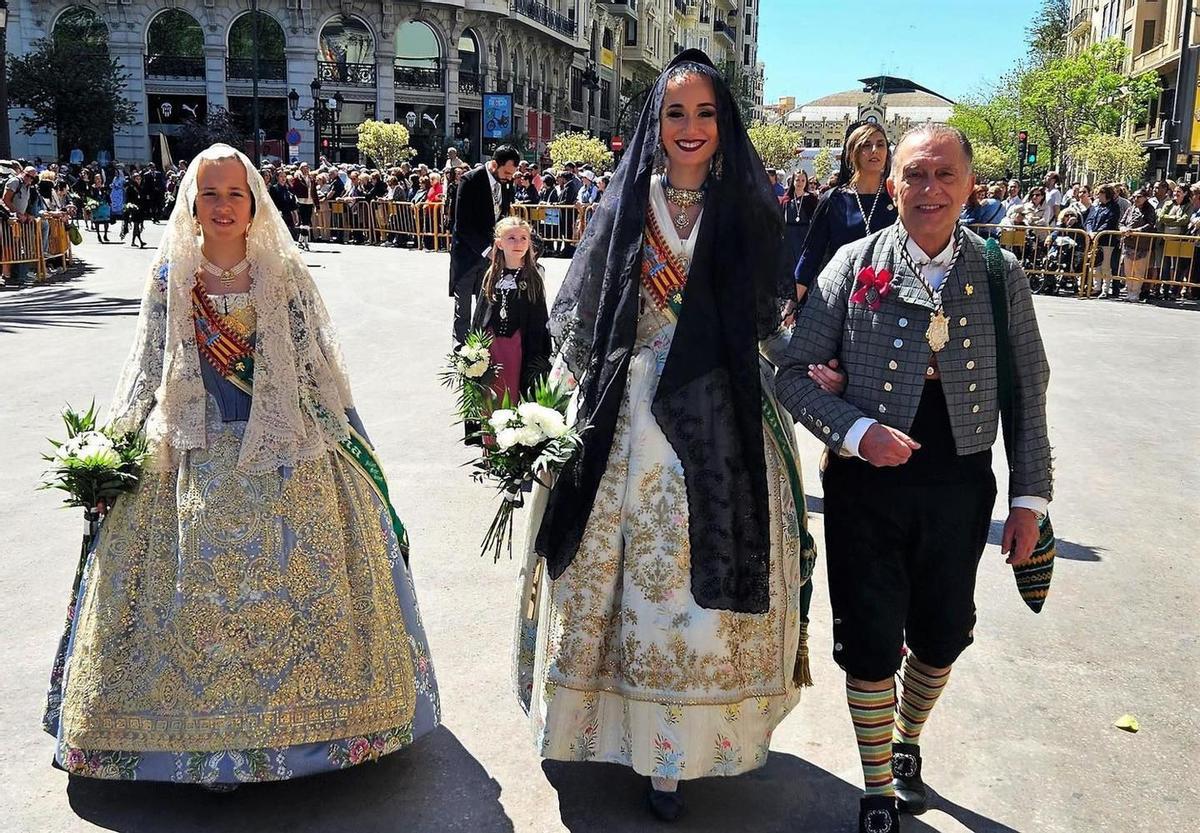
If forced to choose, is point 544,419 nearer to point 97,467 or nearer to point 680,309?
point 680,309

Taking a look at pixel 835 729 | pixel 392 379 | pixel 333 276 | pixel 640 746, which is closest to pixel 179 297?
pixel 640 746

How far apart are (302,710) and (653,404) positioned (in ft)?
4.38

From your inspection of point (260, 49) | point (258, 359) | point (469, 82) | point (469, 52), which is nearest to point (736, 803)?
point (258, 359)

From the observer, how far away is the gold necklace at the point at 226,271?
11.5 ft

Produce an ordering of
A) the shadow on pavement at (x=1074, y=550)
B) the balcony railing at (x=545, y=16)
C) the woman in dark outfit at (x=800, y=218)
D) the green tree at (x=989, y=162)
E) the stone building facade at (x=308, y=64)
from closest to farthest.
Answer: the shadow on pavement at (x=1074, y=550)
the woman in dark outfit at (x=800, y=218)
the stone building facade at (x=308, y=64)
the balcony railing at (x=545, y=16)
the green tree at (x=989, y=162)

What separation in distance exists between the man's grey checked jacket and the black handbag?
19 mm

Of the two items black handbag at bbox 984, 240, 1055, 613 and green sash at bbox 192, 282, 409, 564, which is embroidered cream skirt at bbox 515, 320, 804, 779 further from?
green sash at bbox 192, 282, 409, 564

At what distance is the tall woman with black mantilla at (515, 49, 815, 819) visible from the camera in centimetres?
319

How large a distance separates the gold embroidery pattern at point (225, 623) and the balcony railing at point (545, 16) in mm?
52856

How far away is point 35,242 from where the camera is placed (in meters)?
17.8

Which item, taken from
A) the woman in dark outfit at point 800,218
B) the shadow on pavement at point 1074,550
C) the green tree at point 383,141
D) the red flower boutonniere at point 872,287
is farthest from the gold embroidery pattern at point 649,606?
the green tree at point 383,141

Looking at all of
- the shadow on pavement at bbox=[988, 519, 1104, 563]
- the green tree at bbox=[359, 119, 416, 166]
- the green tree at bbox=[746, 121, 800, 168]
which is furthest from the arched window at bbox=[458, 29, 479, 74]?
the shadow on pavement at bbox=[988, 519, 1104, 563]

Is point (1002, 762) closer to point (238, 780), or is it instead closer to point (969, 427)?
point (969, 427)

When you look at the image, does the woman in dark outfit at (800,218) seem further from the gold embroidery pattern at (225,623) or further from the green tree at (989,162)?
the green tree at (989,162)
